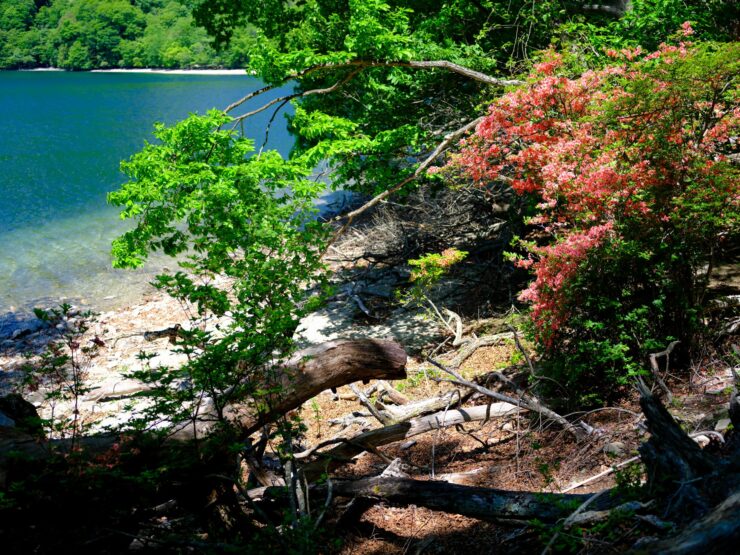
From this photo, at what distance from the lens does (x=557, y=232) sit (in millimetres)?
6684

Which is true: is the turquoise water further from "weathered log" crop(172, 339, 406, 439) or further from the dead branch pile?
"weathered log" crop(172, 339, 406, 439)

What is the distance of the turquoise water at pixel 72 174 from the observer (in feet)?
45.9

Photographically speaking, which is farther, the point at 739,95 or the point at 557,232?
the point at 557,232

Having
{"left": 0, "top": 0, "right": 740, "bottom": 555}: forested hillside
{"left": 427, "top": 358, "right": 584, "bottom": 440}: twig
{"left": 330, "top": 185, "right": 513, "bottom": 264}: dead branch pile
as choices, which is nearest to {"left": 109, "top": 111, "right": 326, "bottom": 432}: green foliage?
{"left": 0, "top": 0, "right": 740, "bottom": 555}: forested hillside

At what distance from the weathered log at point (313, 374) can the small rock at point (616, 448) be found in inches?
67.1

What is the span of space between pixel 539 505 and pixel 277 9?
398 inches

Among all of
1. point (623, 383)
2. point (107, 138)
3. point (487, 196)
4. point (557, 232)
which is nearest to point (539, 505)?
point (623, 383)

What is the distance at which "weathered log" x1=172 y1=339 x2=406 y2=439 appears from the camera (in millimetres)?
4355

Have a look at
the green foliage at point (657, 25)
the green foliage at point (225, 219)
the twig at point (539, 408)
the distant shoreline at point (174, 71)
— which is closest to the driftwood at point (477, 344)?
the green foliage at point (225, 219)

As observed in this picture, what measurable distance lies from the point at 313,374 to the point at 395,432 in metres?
0.89

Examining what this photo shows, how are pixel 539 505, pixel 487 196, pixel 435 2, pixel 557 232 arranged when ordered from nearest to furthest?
1. pixel 539 505
2. pixel 557 232
3. pixel 487 196
4. pixel 435 2

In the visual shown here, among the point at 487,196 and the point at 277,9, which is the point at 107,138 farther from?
the point at 487,196

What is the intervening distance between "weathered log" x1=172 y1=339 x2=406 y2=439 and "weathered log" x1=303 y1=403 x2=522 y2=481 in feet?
1.46

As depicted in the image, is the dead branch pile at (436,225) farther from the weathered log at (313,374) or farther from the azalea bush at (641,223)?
the weathered log at (313,374)
